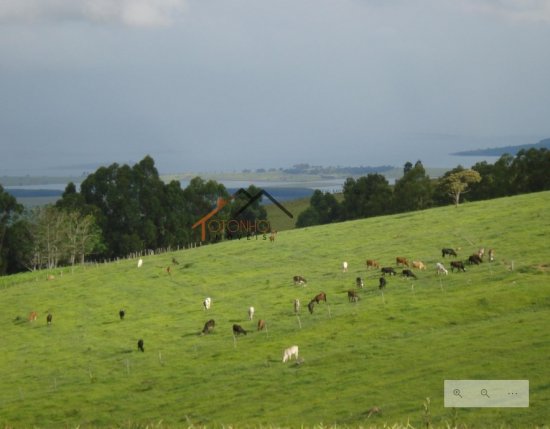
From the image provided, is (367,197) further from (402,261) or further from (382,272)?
(382,272)

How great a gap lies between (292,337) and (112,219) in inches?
3283

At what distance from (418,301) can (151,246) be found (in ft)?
257

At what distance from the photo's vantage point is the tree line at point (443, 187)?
11212 centimetres

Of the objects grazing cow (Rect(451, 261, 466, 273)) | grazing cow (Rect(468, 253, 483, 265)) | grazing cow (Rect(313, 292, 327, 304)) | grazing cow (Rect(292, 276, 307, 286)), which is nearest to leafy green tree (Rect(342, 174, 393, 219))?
grazing cow (Rect(292, 276, 307, 286))

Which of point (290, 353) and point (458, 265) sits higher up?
point (458, 265)

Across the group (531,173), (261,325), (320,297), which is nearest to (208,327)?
(261,325)

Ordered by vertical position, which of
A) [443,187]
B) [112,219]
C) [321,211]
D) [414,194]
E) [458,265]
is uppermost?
[443,187]

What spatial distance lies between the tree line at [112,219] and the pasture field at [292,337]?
36962mm

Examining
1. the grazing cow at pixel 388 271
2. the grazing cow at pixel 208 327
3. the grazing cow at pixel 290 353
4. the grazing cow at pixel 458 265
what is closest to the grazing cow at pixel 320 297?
the grazing cow at pixel 388 271

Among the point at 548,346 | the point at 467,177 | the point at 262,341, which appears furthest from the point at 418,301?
the point at 467,177

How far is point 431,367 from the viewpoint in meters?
37.1

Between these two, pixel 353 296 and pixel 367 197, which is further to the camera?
pixel 367 197

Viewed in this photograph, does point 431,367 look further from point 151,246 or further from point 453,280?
point 151,246

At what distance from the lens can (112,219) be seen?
126 metres
